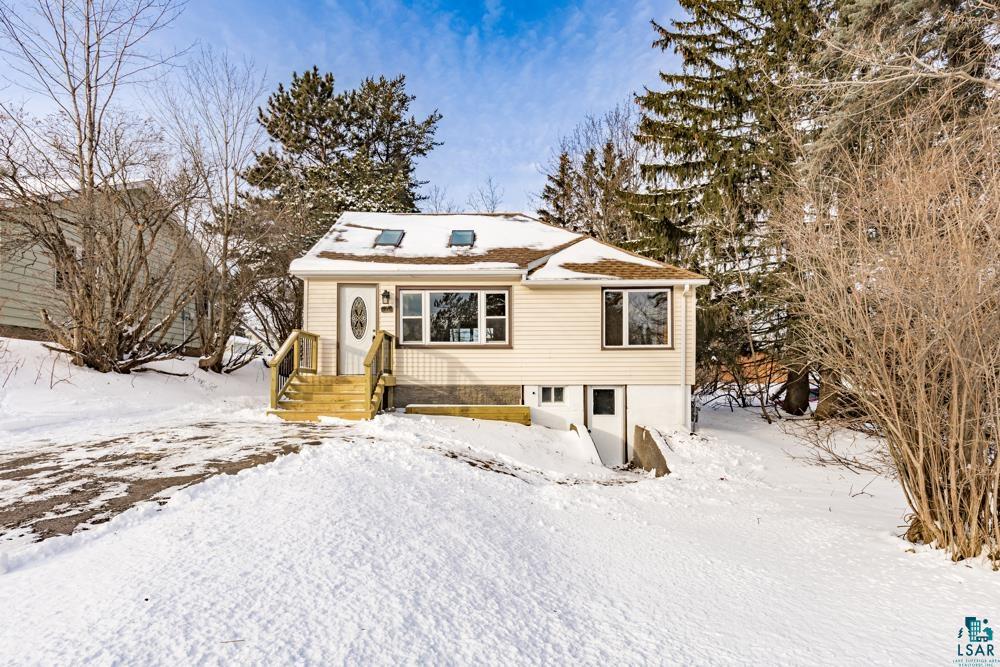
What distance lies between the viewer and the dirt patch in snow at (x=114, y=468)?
3.38 meters

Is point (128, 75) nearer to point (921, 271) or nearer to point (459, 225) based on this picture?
point (459, 225)

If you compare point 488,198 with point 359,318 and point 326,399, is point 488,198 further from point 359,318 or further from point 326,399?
point 326,399

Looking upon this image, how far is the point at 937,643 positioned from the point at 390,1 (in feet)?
61.0

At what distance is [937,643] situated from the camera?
254cm

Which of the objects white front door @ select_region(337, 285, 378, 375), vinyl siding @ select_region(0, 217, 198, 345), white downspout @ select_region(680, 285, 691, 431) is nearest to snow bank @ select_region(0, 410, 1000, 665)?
white downspout @ select_region(680, 285, 691, 431)

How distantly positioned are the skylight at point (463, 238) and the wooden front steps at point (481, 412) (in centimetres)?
397

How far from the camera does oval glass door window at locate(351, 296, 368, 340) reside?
33.1 feet

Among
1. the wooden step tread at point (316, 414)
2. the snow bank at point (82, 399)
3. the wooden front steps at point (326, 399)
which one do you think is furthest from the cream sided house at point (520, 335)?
the snow bank at point (82, 399)

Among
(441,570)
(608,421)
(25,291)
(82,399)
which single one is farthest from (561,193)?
(441,570)

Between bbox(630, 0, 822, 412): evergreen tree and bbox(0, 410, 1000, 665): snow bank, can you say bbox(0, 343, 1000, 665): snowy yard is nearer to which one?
bbox(0, 410, 1000, 665): snow bank

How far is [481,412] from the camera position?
31.2 ft

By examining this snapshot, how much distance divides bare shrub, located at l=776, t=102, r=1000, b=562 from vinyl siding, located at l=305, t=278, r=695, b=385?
584 centimetres

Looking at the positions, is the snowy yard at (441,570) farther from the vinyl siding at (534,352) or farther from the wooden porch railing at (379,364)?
the vinyl siding at (534,352)

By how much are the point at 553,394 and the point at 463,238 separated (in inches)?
175
